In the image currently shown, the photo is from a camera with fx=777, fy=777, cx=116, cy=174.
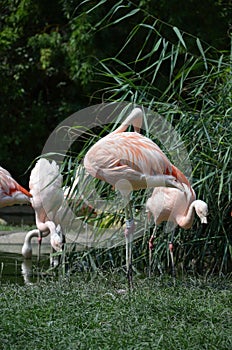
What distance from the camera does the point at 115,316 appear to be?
330 cm

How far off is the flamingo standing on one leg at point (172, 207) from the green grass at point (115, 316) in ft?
1.65

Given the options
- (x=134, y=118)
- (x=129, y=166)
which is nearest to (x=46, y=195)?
(x=134, y=118)

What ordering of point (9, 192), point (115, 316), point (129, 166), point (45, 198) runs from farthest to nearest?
point (45, 198) → point (9, 192) → point (129, 166) → point (115, 316)

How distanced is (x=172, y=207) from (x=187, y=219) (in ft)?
0.72

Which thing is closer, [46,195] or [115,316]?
[115,316]

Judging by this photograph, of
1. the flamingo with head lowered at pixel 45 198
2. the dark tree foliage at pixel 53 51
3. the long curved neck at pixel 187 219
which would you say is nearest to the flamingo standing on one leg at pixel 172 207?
the long curved neck at pixel 187 219

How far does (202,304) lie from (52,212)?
2.68m

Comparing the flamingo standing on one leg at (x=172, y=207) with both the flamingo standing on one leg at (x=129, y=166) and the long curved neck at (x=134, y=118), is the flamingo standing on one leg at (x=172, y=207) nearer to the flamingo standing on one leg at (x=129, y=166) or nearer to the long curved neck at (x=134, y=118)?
the flamingo standing on one leg at (x=129, y=166)

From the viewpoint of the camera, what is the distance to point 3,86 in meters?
12.0

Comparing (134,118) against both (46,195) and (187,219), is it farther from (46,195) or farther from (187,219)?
(46,195)

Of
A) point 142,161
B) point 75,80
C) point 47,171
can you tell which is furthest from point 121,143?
point 75,80

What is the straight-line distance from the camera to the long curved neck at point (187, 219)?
4.70m

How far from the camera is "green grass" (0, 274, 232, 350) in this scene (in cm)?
290

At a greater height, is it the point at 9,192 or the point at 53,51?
the point at 9,192
